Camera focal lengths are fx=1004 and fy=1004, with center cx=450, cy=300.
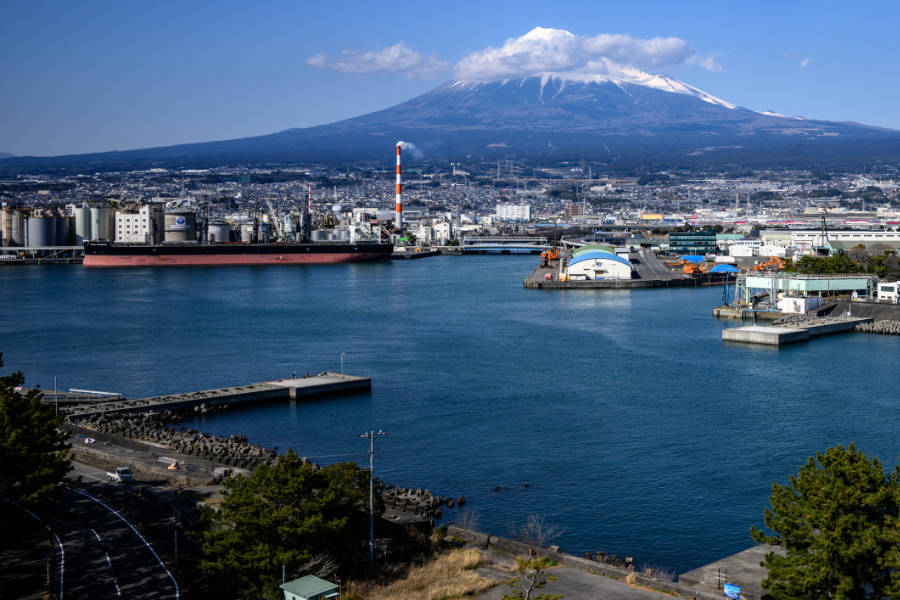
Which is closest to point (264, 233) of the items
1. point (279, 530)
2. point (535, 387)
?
point (535, 387)

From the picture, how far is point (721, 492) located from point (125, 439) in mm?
3599

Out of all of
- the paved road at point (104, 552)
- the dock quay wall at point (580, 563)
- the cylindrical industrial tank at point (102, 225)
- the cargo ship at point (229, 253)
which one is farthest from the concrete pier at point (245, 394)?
the cylindrical industrial tank at point (102, 225)

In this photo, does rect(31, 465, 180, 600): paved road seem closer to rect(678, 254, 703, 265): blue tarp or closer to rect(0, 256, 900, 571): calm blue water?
rect(0, 256, 900, 571): calm blue water

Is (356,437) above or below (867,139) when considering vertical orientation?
below

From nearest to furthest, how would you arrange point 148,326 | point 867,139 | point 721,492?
point 721,492, point 148,326, point 867,139

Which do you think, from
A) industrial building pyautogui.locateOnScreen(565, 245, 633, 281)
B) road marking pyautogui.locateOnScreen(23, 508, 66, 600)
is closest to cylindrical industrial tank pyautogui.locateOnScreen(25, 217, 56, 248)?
industrial building pyautogui.locateOnScreen(565, 245, 633, 281)

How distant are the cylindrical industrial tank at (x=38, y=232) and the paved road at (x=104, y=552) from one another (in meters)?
24.4

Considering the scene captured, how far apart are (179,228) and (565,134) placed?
7385cm

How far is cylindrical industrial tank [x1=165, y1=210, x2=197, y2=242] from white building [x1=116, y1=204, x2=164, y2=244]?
1.87ft

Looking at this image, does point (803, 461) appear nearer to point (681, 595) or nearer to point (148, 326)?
point (681, 595)

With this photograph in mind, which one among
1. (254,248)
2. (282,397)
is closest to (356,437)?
(282,397)

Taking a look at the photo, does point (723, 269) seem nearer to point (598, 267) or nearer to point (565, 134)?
point (598, 267)

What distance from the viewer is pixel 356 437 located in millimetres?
6918

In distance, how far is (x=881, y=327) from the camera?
39.9 ft
